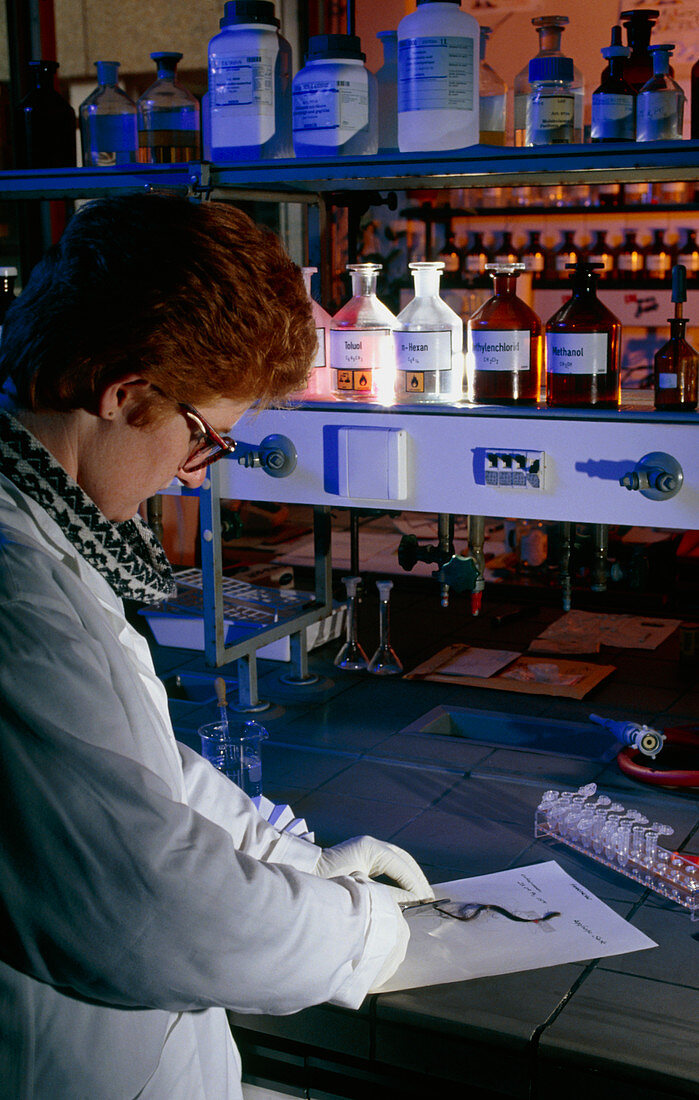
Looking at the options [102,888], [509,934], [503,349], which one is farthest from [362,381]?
[102,888]

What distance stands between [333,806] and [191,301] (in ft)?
3.14

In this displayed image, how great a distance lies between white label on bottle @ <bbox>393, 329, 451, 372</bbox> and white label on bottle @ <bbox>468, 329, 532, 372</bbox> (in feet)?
0.17

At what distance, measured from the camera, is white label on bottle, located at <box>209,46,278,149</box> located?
1.87 m

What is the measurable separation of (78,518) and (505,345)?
3.29 feet

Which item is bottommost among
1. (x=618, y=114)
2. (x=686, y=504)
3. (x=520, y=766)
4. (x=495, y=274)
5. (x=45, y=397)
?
(x=520, y=766)

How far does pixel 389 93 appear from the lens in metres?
1.95

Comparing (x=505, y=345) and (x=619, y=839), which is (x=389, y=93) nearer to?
(x=505, y=345)

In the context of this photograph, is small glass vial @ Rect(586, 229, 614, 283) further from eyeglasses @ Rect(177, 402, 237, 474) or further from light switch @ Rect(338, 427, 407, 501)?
eyeglasses @ Rect(177, 402, 237, 474)

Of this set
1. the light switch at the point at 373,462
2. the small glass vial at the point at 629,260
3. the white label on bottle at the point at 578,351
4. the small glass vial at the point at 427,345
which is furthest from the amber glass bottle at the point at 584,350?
the small glass vial at the point at 629,260

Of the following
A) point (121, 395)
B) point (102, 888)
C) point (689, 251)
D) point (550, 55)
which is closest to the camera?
point (102, 888)

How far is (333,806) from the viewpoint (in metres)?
1.72

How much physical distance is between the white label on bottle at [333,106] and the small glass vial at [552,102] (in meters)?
0.28

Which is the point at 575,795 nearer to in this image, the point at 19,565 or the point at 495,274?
the point at 495,274

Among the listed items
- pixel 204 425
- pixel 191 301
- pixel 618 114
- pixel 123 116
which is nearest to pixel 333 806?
pixel 204 425
